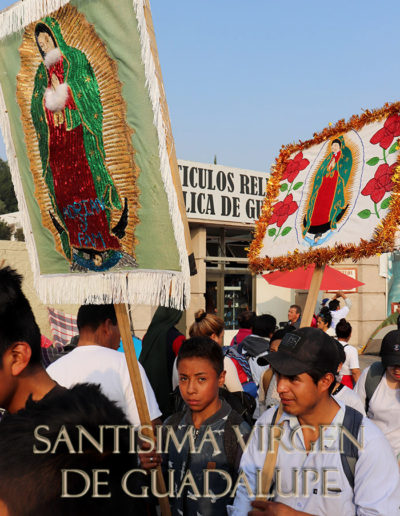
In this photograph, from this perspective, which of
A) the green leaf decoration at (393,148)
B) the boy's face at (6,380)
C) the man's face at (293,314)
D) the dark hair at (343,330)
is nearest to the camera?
the boy's face at (6,380)

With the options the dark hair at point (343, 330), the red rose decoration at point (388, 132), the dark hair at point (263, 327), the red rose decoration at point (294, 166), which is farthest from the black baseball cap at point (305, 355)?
the dark hair at point (343, 330)

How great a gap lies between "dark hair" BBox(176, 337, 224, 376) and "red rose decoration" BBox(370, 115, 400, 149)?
172 centimetres

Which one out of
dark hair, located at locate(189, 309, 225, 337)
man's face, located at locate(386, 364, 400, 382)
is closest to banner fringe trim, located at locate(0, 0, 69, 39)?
dark hair, located at locate(189, 309, 225, 337)

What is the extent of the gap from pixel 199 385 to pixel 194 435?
0.28m

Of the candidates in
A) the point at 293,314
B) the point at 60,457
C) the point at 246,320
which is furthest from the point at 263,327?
the point at 60,457

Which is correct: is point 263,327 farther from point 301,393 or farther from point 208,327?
point 301,393

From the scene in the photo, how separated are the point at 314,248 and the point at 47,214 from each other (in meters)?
1.79

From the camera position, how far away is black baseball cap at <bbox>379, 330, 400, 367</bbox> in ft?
12.0

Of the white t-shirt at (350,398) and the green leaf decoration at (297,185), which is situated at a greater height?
the green leaf decoration at (297,185)

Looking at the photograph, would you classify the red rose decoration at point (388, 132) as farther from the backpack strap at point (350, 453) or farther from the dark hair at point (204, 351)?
the backpack strap at point (350, 453)

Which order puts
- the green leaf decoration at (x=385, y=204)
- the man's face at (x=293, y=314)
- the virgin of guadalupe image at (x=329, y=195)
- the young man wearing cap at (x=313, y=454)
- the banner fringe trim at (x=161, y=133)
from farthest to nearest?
1. the man's face at (x=293, y=314)
2. the virgin of guadalupe image at (x=329, y=195)
3. the green leaf decoration at (x=385, y=204)
4. the banner fringe trim at (x=161, y=133)
5. the young man wearing cap at (x=313, y=454)

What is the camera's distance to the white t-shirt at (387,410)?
3664 mm

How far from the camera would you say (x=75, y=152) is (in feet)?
9.34

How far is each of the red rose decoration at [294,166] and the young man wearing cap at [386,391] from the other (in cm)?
138
